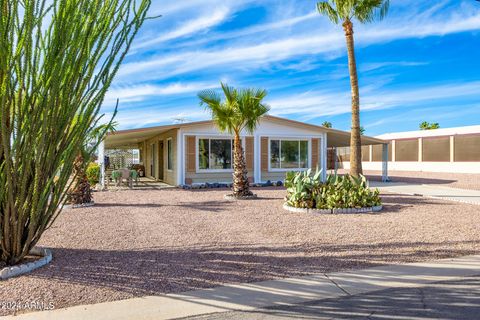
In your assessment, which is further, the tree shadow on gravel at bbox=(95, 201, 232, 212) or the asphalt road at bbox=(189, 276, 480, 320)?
the tree shadow on gravel at bbox=(95, 201, 232, 212)

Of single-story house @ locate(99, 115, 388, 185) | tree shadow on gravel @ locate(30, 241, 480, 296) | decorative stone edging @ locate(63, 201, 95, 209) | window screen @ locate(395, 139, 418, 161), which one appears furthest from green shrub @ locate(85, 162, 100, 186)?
window screen @ locate(395, 139, 418, 161)

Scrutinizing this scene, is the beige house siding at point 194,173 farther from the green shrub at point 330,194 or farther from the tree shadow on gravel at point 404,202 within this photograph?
the tree shadow on gravel at point 404,202

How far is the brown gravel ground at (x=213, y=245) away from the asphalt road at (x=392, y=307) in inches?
36.2

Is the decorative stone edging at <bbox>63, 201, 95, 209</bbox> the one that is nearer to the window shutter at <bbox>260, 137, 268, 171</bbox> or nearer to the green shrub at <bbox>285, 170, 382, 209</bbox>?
the green shrub at <bbox>285, 170, 382, 209</bbox>

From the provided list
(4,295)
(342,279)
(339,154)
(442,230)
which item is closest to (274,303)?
(342,279)

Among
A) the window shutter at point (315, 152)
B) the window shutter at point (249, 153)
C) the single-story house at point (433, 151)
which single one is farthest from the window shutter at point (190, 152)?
the single-story house at point (433, 151)

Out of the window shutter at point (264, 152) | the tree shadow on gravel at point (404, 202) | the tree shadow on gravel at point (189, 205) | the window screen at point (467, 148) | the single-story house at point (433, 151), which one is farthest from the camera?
the single-story house at point (433, 151)

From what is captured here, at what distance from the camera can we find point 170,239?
6.91 m

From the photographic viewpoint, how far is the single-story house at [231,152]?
57.7ft

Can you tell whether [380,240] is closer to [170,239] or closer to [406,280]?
[406,280]

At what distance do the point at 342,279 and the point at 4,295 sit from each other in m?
3.77

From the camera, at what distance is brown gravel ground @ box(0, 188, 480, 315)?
14.8ft

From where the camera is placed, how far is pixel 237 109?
12.7 meters

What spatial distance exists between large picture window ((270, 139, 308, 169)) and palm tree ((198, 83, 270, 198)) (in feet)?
20.0
